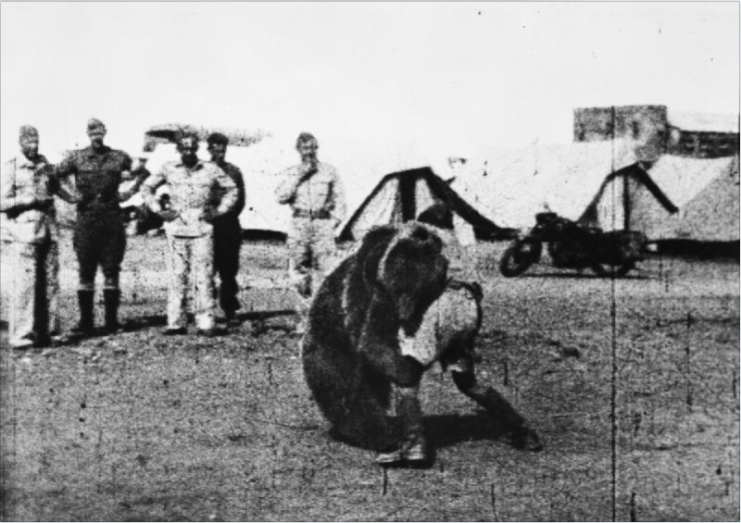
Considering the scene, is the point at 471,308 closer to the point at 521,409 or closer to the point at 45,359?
the point at 521,409

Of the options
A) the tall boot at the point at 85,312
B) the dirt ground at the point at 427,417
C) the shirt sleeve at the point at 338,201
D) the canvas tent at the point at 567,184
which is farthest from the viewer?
the tall boot at the point at 85,312

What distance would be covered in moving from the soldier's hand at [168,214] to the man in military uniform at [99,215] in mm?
204

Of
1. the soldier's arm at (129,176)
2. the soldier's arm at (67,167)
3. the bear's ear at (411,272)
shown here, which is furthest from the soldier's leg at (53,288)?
the bear's ear at (411,272)

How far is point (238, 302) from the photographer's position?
6.20m

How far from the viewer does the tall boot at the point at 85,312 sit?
20.5 feet

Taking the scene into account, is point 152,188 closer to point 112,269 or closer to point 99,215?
point 99,215

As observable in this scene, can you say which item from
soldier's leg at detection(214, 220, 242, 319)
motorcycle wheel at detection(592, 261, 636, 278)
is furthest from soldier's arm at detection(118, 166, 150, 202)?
motorcycle wheel at detection(592, 261, 636, 278)

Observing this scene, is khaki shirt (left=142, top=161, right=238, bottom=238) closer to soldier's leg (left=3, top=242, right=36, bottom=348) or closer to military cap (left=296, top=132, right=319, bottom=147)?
military cap (left=296, top=132, right=319, bottom=147)

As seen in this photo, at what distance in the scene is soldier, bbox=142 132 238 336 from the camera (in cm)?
618

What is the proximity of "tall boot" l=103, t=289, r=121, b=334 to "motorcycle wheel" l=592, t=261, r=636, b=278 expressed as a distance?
2.67m

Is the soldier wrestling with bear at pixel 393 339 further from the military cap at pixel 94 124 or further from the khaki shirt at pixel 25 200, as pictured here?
the khaki shirt at pixel 25 200

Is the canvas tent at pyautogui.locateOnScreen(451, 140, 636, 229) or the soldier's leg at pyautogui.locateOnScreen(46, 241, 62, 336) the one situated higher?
the canvas tent at pyautogui.locateOnScreen(451, 140, 636, 229)

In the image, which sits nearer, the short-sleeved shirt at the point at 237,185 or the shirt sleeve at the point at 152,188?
the short-sleeved shirt at the point at 237,185

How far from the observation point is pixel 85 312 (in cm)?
624
